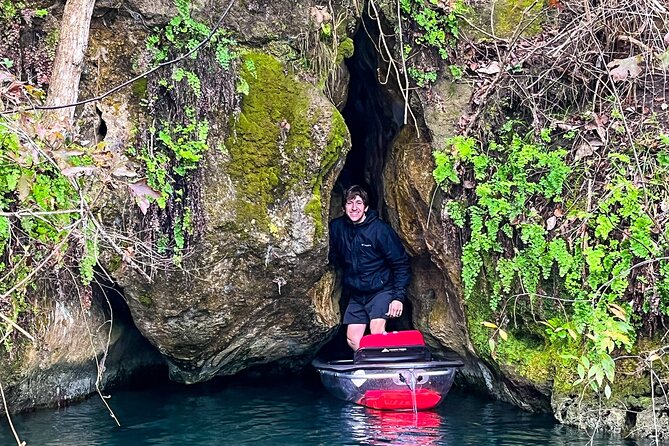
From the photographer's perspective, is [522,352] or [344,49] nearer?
[522,352]

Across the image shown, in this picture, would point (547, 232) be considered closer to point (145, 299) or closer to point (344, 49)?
point (344, 49)

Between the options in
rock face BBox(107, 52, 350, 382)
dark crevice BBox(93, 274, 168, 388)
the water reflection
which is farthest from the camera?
dark crevice BBox(93, 274, 168, 388)

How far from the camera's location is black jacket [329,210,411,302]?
9.76 metres

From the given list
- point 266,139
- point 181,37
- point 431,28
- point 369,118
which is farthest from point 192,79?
point 369,118

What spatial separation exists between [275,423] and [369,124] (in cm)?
474

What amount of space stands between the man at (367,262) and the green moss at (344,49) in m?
1.61

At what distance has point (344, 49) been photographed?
9.16 metres

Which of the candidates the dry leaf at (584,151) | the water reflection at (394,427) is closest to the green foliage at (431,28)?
the dry leaf at (584,151)

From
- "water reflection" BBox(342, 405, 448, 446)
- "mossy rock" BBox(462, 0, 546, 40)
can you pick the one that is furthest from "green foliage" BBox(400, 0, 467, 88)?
"water reflection" BBox(342, 405, 448, 446)

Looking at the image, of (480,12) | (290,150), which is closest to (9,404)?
(290,150)

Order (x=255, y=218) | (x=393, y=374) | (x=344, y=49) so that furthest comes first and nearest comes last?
(x=344, y=49)
(x=393, y=374)
(x=255, y=218)

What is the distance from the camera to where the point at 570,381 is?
311 inches

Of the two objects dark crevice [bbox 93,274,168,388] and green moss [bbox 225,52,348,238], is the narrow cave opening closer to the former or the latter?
green moss [bbox 225,52,348,238]

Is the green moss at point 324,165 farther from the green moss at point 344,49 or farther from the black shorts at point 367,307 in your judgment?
the black shorts at point 367,307
